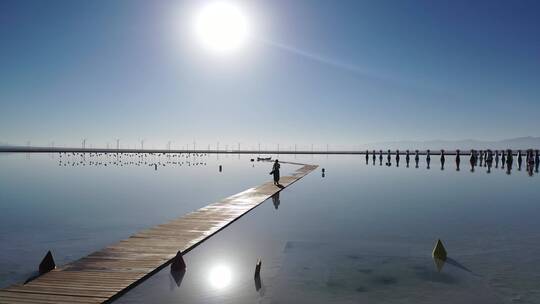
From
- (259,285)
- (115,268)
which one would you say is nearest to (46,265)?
(115,268)

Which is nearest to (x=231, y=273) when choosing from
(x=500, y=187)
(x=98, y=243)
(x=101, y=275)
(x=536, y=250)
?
(x=101, y=275)

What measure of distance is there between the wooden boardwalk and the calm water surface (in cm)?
51

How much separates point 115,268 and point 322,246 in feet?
25.4

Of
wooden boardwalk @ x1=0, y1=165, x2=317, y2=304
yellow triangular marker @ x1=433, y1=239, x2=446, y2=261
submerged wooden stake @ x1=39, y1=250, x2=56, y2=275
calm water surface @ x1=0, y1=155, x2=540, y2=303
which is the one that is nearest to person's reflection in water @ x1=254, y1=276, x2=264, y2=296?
calm water surface @ x1=0, y1=155, x2=540, y2=303

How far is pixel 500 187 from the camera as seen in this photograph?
39.5m

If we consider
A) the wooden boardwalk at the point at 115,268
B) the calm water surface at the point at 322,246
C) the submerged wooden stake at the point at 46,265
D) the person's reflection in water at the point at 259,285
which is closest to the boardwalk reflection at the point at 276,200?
the calm water surface at the point at 322,246

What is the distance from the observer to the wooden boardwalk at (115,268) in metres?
9.62

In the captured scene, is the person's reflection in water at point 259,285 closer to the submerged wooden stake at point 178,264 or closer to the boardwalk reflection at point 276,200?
the submerged wooden stake at point 178,264

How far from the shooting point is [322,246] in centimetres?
1623

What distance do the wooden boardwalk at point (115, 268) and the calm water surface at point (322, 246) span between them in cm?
51

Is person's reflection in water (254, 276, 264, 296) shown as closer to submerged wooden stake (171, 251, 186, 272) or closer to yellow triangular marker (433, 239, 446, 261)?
submerged wooden stake (171, 251, 186, 272)

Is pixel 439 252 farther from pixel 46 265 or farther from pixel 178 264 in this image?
pixel 46 265

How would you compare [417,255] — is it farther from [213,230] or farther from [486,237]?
[213,230]

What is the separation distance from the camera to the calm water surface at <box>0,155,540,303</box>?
11266 mm
